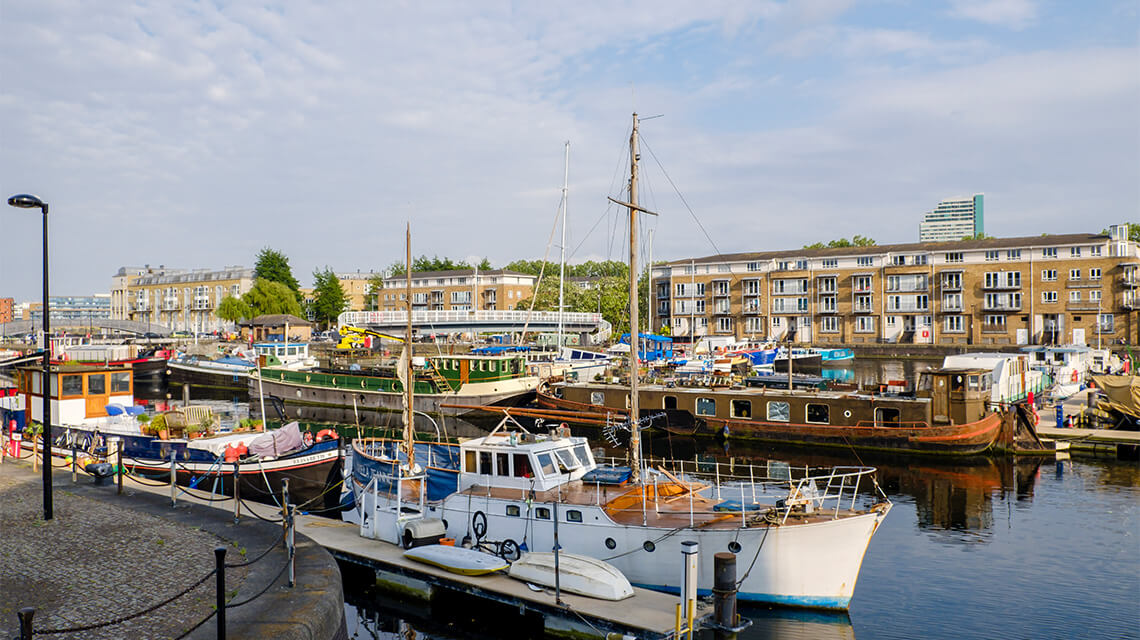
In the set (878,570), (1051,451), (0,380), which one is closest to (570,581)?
(878,570)

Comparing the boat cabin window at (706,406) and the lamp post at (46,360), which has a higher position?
the lamp post at (46,360)

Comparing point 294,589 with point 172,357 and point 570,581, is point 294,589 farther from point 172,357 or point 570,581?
point 172,357

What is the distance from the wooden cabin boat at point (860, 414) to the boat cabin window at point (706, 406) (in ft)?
0.18

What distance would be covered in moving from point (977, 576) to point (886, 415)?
17.3 metres

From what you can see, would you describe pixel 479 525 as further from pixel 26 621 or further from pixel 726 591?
pixel 26 621

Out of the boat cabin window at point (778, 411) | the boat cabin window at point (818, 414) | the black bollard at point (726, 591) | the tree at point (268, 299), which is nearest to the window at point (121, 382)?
the black bollard at point (726, 591)

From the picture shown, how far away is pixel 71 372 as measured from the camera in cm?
3012

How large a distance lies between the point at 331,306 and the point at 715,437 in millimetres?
103606

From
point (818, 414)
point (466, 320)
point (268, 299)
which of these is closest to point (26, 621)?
point (818, 414)

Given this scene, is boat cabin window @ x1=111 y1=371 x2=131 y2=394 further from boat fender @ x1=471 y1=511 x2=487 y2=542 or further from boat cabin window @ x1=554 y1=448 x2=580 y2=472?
boat cabin window @ x1=554 y1=448 x2=580 y2=472

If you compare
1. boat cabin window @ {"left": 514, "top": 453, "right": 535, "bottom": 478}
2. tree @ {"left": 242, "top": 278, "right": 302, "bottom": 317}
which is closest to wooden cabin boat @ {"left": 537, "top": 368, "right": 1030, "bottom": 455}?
boat cabin window @ {"left": 514, "top": 453, "right": 535, "bottom": 478}

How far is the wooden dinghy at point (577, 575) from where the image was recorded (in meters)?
15.1

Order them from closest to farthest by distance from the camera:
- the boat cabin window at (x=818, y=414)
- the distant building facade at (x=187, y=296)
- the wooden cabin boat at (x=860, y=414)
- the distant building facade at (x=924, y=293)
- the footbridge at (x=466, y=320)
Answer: the wooden cabin boat at (x=860, y=414) → the boat cabin window at (x=818, y=414) → the distant building facade at (x=924, y=293) → the footbridge at (x=466, y=320) → the distant building facade at (x=187, y=296)

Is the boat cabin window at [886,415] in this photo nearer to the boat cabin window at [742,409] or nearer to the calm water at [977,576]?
the calm water at [977,576]
